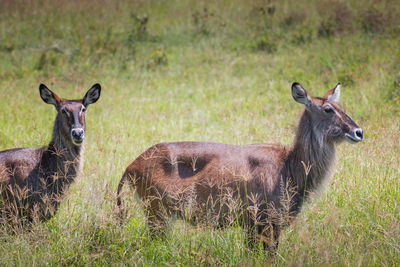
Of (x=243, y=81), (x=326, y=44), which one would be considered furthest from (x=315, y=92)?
(x=326, y=44)

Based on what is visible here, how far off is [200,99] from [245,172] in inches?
204

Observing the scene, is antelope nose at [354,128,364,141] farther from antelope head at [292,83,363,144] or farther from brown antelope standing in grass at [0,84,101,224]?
brown antelope standing in grass at [0,84,101,224]

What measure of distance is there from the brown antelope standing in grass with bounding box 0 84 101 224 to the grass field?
6.7 inches

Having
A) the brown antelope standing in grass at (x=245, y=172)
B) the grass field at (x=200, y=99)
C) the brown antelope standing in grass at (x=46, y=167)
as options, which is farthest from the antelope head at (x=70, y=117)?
the brown antelope standing in grass at (x=245, y=172)

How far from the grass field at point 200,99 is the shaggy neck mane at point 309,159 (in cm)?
17

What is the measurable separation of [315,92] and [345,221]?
4827 millimetres

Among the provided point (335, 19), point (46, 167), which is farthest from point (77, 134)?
point (335, 19)

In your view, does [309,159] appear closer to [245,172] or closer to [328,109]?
[328,109]

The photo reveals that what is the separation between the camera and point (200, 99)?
8.98 meters

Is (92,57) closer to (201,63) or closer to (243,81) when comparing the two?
(201,63)

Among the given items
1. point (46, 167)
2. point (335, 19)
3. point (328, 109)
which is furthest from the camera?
point (335, 19)

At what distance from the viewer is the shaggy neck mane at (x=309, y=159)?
404 centimetres

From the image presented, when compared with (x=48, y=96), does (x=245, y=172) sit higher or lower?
lower

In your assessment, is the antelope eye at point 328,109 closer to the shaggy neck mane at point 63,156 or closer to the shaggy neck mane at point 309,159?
the shaggy neck mane at point 309,159
